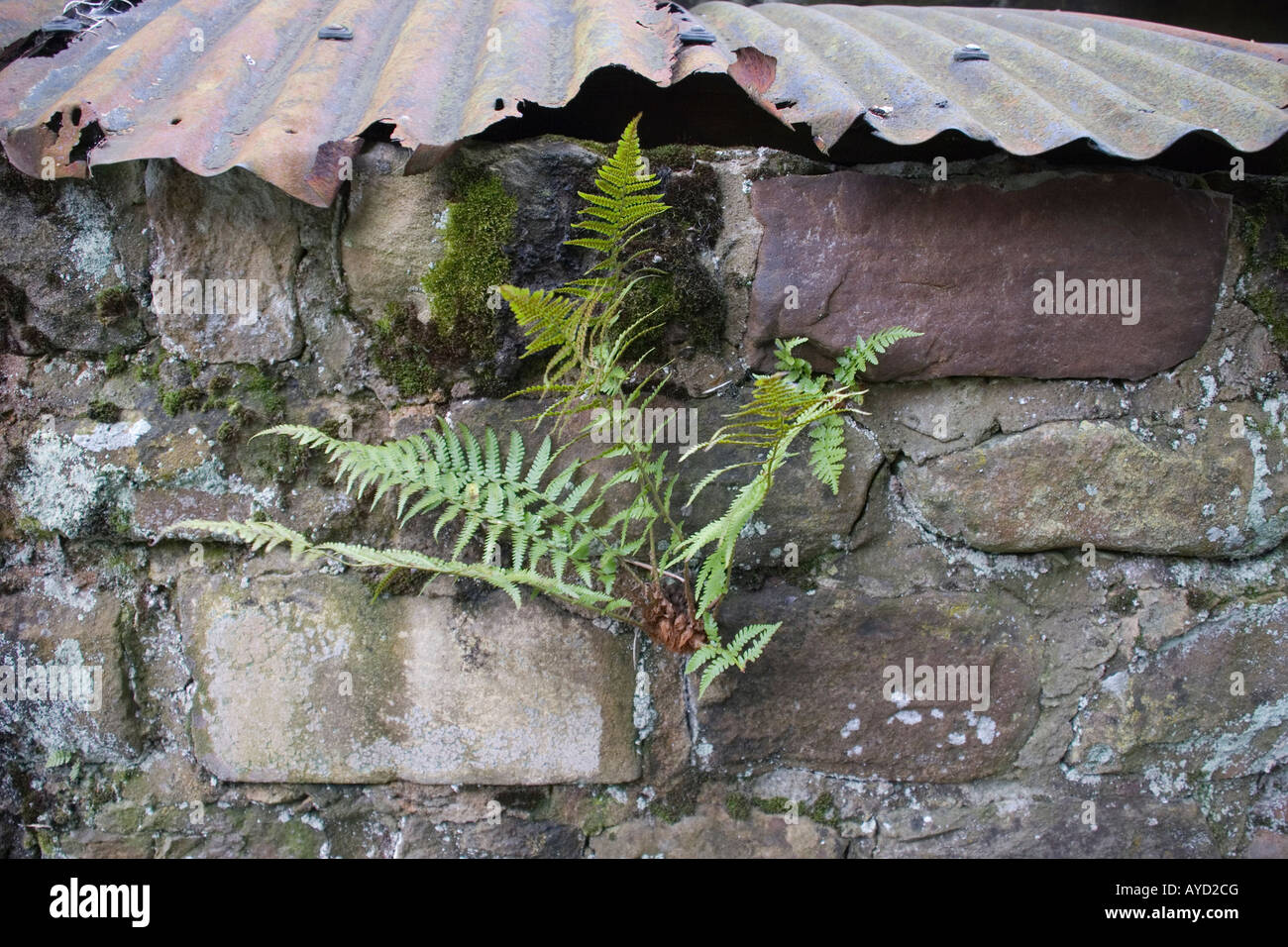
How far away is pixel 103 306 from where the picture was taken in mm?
1695

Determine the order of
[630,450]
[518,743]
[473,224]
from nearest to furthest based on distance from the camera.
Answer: [630,450] → [473,224] → [518,743]

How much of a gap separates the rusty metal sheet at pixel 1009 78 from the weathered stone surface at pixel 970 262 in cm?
16

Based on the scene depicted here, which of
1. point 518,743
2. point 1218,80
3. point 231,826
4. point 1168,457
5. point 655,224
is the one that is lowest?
point 231,826

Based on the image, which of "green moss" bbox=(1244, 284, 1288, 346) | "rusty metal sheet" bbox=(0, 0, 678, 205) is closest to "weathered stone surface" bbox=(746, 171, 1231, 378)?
"green moss" bbox=(1244, 284, 1288, 346)

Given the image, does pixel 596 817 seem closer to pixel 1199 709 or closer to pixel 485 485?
pixel 485 485

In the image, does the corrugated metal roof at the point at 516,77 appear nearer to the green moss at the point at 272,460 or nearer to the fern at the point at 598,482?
the fern at the point at 598,482

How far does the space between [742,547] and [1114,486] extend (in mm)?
814

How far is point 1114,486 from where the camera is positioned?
5.62 ft

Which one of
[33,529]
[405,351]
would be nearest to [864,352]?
[405,351]

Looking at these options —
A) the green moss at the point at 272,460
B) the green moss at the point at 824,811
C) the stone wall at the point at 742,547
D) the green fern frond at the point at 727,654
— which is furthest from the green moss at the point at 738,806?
the green moss at the point at 272,460

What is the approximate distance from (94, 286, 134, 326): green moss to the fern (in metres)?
0.43

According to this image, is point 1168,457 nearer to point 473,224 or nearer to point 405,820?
point 473,224

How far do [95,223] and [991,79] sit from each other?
75.7 inches
